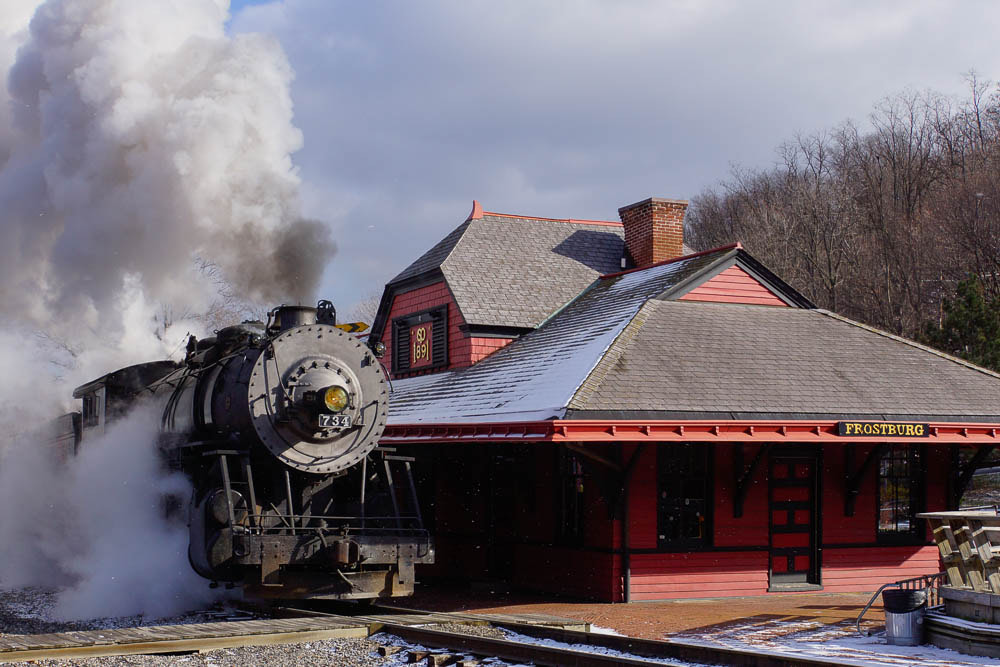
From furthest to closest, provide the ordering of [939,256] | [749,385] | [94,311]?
1. [939,256]
2. [94,311]
3. [749,385]

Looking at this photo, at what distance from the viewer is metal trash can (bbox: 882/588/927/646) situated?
31.2 feet

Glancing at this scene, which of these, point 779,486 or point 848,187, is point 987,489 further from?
point 848,187

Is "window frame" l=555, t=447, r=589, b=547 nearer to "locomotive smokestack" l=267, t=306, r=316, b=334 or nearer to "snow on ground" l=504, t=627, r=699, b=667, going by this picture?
"snow on ground" l=504, t=627, r=699, b=667

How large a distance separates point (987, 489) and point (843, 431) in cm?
1638

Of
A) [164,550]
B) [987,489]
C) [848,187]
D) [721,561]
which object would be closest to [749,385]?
[721,561]

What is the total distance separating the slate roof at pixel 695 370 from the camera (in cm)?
1249

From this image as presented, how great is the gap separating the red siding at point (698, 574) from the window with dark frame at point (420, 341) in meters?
6.54

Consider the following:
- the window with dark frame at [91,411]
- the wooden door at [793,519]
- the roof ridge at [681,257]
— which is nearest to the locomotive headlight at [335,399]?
the window with dark frame at [91,411]

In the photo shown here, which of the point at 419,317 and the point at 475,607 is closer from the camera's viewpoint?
the point at 475,607

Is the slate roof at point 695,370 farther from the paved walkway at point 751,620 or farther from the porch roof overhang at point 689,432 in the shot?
the paved walkway at point 751,620

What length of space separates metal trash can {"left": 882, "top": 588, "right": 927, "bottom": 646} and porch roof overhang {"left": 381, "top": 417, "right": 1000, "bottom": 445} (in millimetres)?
2894

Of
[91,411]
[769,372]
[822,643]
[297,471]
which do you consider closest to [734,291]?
[769,372]

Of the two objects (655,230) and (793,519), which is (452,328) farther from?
(793,519)

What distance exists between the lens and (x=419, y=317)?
64.4 feet
